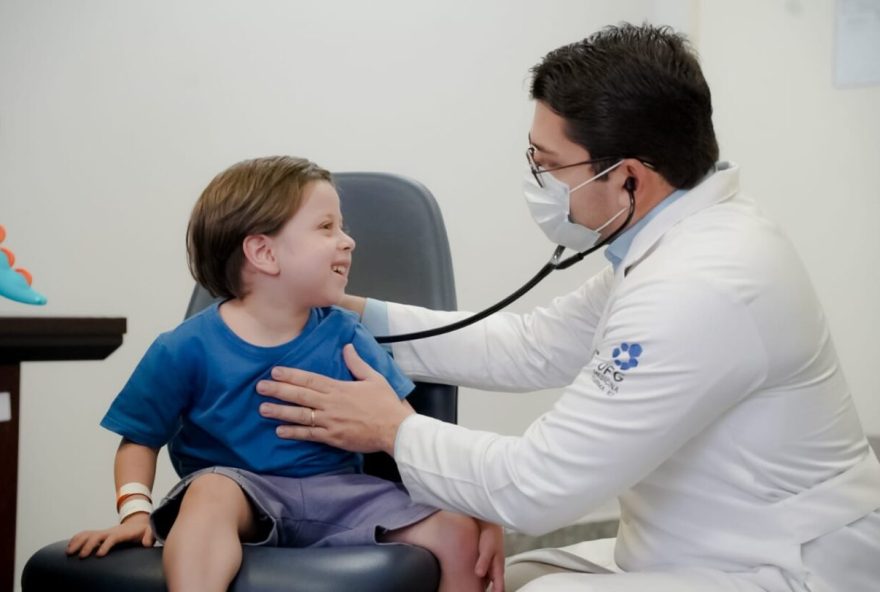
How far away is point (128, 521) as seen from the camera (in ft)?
4.20

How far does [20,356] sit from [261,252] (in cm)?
56

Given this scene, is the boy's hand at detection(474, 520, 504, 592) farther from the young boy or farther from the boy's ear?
the boy's ear

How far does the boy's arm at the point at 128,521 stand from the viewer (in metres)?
1.20

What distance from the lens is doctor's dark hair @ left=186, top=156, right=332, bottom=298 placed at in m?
1.41

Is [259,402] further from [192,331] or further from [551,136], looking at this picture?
[551,136]

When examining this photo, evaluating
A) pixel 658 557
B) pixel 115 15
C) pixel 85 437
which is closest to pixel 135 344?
pixel 85 437

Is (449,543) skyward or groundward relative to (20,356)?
groundward

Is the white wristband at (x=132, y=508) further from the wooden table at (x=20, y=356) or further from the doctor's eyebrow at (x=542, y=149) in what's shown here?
the doctor's eyebrow at (x=542, y=149)

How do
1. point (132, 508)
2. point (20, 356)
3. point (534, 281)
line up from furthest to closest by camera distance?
1. point (534, 281)
2. point (132, 508)
3. point (20, 356)

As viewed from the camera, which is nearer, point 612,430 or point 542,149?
point 612,430

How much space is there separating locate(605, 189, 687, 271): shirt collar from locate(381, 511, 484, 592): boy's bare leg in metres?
0.46

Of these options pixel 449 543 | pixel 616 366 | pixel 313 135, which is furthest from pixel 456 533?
pixel 313 135

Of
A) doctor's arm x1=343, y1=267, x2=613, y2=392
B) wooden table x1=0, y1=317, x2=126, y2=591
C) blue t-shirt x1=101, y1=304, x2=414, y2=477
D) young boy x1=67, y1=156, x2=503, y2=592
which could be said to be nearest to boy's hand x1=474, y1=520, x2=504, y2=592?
young boy x1=67, y1=156, x2=503, y2=592

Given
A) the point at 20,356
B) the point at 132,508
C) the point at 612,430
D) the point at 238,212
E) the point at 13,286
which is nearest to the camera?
the point at 20,356
